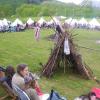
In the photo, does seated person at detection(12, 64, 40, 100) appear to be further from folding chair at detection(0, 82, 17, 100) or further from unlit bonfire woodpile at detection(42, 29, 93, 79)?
unlit bonfire woodpile at detection(42, 29, 93, 79)

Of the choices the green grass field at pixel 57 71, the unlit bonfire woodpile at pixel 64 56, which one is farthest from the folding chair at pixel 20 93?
the unlit bonfire woodpile at pixel 64 56

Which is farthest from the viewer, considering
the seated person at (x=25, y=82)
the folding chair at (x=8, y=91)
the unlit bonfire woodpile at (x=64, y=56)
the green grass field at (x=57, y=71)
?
the unlit bonfire woodpile at (x=64, y=56)

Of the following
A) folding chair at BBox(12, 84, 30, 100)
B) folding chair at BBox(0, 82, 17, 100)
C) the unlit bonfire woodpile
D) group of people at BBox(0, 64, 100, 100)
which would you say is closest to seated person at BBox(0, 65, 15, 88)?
group of people at BBox(0, 64, 100, 100)

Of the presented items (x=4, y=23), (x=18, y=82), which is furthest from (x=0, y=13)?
(x=18, y=82)

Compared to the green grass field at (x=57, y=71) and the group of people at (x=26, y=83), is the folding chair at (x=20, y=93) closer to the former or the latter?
the group of people at (x=26, y=83)

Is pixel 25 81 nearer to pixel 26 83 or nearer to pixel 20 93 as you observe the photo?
pixel 26 83

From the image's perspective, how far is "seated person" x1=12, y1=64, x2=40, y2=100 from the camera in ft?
24.0

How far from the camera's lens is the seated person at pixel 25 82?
7314 millimetres

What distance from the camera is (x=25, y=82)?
24.4 ft

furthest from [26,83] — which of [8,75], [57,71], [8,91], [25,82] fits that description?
[57,71]

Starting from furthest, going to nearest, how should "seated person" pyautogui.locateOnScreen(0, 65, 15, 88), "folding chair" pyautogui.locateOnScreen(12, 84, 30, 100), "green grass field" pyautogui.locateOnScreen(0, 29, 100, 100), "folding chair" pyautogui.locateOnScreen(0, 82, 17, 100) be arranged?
"green grass field" pyautogui.locateOnScreen(0, 29, 100, 100)
"seated person" pyautogui.locateOnScreen(0, 65, 15, 88)
"folding chair" pyautogui.locateOnScreen(0, 82, 17, 100)
"folding chair" pyautogui.locateOnScreen(12, 84, 30, 100)

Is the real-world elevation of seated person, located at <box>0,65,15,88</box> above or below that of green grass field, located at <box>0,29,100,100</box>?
above

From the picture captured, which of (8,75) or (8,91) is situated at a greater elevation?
(8,75)

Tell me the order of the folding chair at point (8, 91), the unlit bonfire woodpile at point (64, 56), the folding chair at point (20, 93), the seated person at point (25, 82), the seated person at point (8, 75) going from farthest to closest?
the unlit bonfire woodpile at point (64, 56), the seated person at point (8, 75), the folding chair at point (8, 91), the seated person at point (25, 82), the folding chair at point (20, 93)
